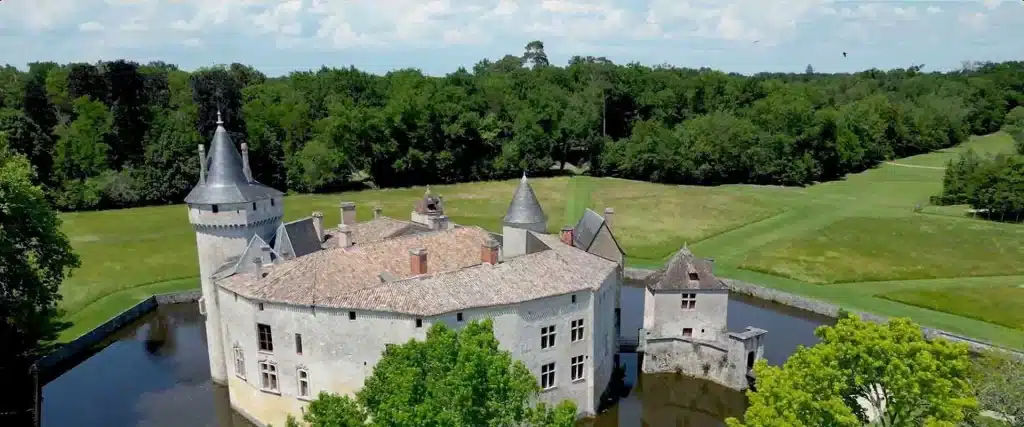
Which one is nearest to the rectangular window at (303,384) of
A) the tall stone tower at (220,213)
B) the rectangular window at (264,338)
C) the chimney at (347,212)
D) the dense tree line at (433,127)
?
the rectangular window at (264,338)

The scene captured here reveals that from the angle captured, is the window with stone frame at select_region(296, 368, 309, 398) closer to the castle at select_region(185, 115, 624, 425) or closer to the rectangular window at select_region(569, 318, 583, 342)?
the castle at select_region(185, 115, 624, 425)

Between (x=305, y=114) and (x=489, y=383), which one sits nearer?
(x=489, y=383)

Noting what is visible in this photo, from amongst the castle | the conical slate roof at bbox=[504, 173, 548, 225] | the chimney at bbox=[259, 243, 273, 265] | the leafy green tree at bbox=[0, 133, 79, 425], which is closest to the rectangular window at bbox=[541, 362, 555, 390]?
the castle

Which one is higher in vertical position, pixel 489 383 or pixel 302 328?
pixel 489 383

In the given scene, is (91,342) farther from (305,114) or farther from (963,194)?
(963,194)

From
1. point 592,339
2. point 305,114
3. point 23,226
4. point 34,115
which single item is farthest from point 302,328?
point 34,115

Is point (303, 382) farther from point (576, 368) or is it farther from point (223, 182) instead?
point (576, 368)
